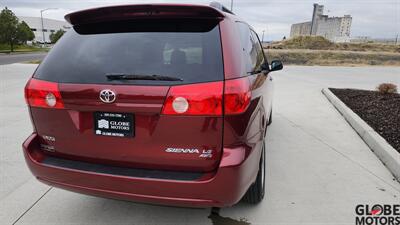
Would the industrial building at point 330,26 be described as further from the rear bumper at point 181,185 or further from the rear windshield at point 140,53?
the rear bumper at point 181,185

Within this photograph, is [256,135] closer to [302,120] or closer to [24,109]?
[302,120]

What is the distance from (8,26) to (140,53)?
51040 millimetres

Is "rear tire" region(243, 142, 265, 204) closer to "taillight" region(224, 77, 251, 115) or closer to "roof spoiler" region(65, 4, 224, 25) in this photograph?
"taillight" region(224, 77, 251, 115)

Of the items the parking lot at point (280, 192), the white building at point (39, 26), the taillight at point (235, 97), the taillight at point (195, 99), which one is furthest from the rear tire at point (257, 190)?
A: the white building at point (39, 26)

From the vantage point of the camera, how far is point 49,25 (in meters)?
114

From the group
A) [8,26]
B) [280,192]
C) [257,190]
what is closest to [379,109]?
[280,192]

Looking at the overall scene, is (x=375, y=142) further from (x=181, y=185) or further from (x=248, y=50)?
(x=181, y=185)

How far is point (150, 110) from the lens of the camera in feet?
7.18

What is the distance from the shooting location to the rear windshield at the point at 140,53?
223 cm

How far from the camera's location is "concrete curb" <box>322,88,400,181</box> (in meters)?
3.93

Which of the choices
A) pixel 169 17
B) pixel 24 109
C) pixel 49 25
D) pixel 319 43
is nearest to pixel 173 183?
pixel 169 17

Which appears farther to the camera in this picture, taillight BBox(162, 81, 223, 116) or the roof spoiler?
the roof spoiler

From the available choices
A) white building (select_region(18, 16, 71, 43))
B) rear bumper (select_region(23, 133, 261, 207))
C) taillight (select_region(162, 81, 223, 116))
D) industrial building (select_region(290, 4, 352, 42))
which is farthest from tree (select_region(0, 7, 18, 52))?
industrial building (select_region(290, 4, 352, 42))

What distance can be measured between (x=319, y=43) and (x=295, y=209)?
178ft
